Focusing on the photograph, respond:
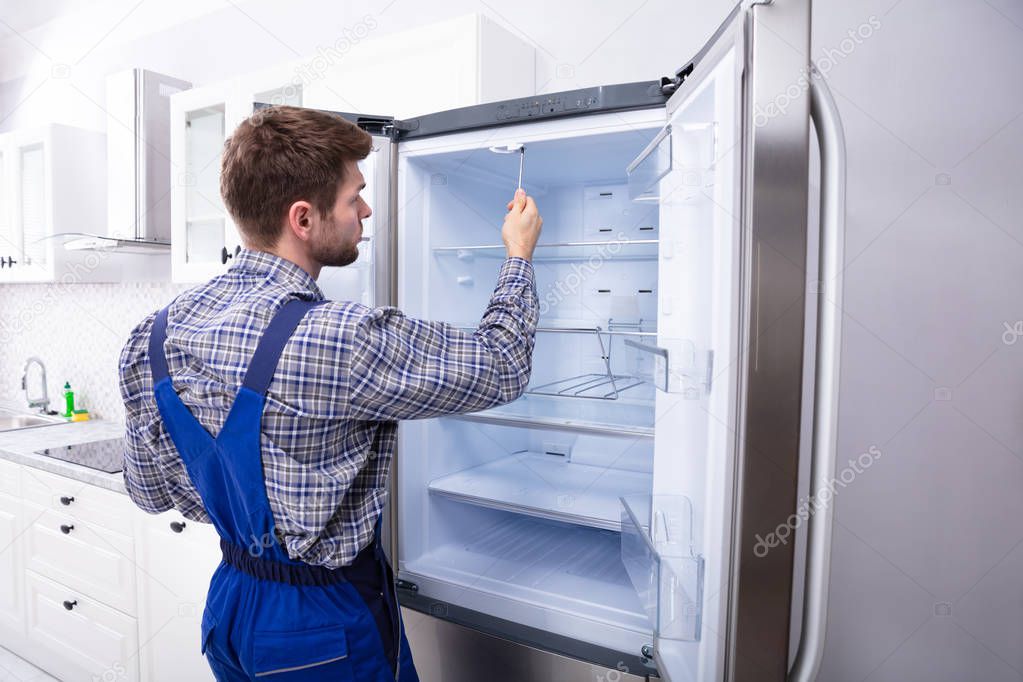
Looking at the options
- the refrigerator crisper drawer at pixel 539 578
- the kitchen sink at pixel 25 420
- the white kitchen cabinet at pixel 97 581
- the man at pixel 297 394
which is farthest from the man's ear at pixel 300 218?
the kitchen sink at pixel 25 420

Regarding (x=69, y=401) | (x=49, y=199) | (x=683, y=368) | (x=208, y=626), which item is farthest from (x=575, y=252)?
(x=69, y=401)

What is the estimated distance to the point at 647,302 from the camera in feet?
5.23

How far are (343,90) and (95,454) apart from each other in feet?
5.68

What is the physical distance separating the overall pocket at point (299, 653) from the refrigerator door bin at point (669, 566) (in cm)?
51

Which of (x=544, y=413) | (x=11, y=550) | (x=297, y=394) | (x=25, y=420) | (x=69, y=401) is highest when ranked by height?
(x=297, y=394)

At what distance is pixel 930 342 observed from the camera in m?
1.43

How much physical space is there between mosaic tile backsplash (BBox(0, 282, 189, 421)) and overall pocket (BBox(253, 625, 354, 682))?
83.4 inches

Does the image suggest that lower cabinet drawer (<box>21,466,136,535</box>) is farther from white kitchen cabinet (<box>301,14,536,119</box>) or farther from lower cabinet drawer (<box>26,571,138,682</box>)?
white kitchen cabinet (<box>301,14,536,119</box>)

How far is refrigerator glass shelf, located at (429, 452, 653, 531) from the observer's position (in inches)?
55.6

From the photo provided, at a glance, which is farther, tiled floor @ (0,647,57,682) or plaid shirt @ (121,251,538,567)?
tiled floor @ (0,647,57,682)

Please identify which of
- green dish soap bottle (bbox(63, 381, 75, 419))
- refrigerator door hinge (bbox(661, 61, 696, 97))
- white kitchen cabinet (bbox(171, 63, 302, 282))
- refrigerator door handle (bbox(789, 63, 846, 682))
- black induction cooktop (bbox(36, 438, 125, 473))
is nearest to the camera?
refrigerator door handle (bbox(789, 63, 846, 682))

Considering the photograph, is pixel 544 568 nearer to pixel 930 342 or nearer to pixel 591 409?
pixel 591 409

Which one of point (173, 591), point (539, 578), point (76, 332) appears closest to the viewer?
point (539, 578)

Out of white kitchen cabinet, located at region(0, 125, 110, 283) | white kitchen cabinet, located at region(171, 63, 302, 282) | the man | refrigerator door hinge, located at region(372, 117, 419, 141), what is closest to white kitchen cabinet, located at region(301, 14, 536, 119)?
refrigerator door hinge, located at region(372, 117, 419, 141)
